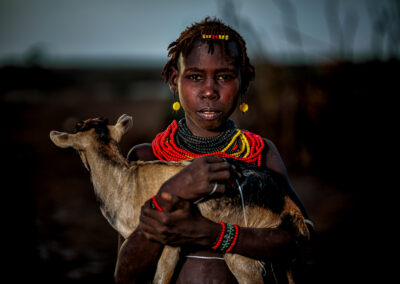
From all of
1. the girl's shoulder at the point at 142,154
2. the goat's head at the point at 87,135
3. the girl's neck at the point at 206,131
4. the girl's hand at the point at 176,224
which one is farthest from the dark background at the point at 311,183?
the girl's hand at the point at 176,224

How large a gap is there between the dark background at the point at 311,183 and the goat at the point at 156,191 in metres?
4.38

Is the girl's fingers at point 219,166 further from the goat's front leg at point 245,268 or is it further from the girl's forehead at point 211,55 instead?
the girl's forehead at point 211,55

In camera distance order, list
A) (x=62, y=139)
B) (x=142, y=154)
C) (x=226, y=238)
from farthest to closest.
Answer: (x=142, y=154)
(x=62, y=139)
(x=226, y=238)

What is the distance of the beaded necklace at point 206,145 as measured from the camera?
250cm

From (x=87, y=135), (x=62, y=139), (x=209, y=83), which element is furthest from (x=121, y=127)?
(x=209, y=83)

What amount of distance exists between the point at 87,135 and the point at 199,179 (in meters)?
0.85

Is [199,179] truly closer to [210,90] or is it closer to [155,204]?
[155,204]

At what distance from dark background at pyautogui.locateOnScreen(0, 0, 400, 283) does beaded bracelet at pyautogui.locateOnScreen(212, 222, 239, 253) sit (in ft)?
15.0

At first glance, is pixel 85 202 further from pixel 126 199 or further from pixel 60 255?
pixel 126 199

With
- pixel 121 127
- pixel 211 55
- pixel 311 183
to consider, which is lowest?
pixel 311 183

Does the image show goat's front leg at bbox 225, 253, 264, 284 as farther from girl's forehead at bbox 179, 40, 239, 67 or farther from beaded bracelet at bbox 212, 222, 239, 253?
girl's forehead at bbox 179, 40, 239, 67

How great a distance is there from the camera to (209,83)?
2387 mm

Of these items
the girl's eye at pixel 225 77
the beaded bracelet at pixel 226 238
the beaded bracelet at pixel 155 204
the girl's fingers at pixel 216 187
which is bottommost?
the beaded bracelet at pixel 226 238

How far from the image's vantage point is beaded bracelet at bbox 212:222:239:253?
6.59ft
